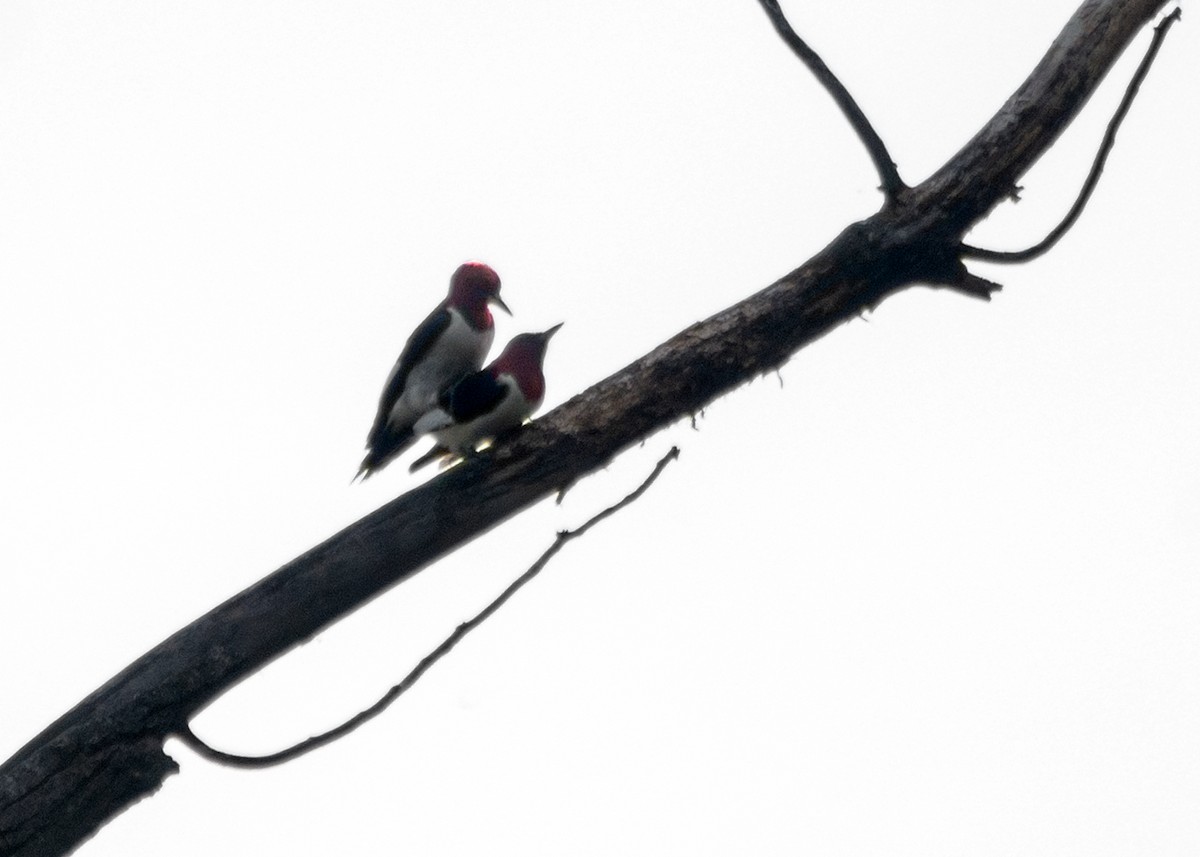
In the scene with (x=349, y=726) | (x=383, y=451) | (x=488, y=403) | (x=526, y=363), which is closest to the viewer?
(x=349, y=726)

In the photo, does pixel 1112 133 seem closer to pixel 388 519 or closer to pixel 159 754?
pixel 388 519

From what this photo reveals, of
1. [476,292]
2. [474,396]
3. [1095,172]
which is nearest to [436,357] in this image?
[476,292]

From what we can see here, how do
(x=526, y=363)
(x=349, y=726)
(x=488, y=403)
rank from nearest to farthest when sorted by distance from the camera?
(x=349, y=726)
(x=488, y=403)
(x=526, y=363)

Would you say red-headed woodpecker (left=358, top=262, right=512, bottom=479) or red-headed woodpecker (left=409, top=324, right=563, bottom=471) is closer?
red-headed woodpecker (left=409, top=324, right=563, bottom=471)

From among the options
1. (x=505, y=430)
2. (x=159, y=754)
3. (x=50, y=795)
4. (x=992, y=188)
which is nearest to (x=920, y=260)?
(x=992, y=188)

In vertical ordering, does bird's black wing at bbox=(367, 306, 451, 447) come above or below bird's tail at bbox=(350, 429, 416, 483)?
above

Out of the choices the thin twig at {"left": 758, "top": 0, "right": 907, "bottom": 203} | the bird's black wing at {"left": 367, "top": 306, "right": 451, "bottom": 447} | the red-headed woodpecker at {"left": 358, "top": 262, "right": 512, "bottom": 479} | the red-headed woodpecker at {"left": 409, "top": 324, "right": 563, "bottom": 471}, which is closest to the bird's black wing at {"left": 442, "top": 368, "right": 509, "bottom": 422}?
the red-headed woodpecker at {"left": 409, "top": 324, "right": 563, "bottom": 471}

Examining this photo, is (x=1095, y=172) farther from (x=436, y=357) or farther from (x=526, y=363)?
(x=436, y=357)

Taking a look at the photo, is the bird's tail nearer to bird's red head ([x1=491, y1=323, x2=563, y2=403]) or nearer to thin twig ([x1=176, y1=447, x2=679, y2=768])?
bird's red head ([x1=491, y1=323, x2=563, y2=403])

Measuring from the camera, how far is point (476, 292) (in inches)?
227

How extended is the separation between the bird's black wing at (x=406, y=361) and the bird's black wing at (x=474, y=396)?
3.69ft

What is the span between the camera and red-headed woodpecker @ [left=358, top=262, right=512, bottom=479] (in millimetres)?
5238

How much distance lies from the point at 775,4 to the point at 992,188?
693 millimetres

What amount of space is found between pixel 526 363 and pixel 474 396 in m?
0.34
